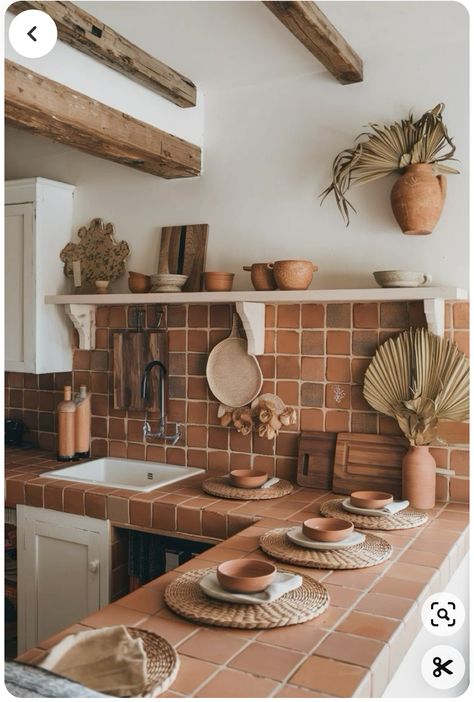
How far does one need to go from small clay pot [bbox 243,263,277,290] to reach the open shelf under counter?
5 centimetres

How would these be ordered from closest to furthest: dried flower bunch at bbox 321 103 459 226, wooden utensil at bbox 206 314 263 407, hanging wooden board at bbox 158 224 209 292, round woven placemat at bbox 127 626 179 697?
round woven placemat at bbox 127 626 179 697
dried flower bunch at bbox 321 103 459 226
wooden utensil at bbox 206 314 263 407
hanging wooden board at bbox 158 224 209 292

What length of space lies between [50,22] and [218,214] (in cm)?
108

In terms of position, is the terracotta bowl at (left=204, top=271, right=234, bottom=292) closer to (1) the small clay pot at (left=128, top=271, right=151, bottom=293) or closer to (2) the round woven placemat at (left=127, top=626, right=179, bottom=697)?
(1) the small clay pot at (left=128, top=271, right=151, bottom=293)

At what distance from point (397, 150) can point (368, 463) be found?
1.15 meters

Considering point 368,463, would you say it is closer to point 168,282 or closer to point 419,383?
point 419,383

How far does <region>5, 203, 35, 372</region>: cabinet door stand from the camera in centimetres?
314

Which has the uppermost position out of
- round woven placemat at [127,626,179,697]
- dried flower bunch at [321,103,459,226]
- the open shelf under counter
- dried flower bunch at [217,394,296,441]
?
dried flower bunch at [321,103,459,226]

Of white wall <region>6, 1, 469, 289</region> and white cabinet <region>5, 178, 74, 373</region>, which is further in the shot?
white cabinet <region>5, 178, 74, 373</region>

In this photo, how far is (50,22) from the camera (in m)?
2.03

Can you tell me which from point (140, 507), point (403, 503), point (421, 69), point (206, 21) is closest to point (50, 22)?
point (206, 21)

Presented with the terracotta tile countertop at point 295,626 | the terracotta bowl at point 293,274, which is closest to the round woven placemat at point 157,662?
the terracotta tile countertop at point 295,626

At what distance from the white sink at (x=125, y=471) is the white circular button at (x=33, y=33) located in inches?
64.7

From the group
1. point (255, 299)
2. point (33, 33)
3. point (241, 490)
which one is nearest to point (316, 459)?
point (241, 490)

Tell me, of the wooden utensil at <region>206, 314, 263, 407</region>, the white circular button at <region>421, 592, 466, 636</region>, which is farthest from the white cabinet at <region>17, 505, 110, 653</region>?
the white circular button at <region>421, 592, 466, 636</region>
